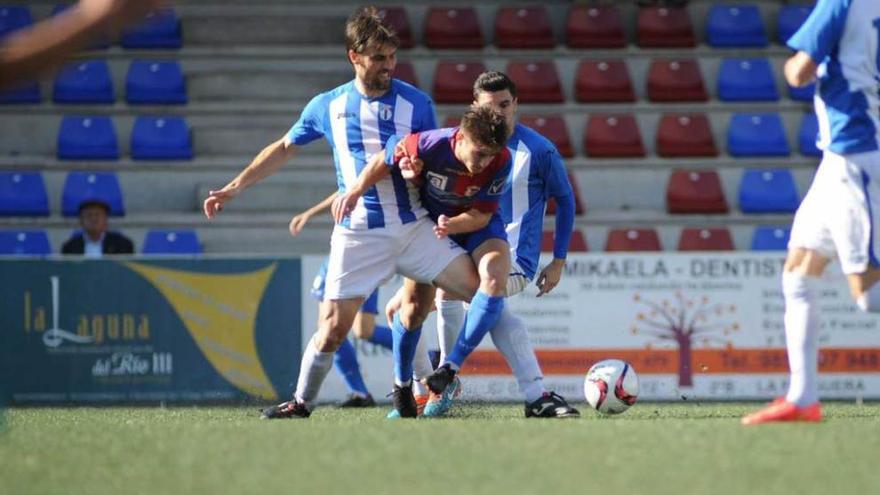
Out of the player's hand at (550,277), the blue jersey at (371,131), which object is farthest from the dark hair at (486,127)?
A: the player's hand at (550,277)

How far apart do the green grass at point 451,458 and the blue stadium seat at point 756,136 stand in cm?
971

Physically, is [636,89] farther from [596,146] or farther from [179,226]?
[179,226]

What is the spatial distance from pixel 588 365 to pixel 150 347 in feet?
11.7

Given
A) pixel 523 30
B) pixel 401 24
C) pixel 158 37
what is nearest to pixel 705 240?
pixel 523 30

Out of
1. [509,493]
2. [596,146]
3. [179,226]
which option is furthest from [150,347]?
[509,493]

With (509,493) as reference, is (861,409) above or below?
below

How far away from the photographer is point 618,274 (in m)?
12.7

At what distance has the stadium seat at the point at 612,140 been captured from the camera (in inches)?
635

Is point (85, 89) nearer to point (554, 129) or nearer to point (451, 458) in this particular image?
point (554, 129)

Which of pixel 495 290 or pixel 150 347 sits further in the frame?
pixel 150 347

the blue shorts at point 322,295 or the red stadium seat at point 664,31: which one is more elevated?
the red stadium seat at point 664,31

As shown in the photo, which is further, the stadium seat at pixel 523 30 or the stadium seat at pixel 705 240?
the stadium seat at pixel 523 30

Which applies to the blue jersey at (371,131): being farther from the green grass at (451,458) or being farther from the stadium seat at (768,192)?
the stadium seat at (768,192)

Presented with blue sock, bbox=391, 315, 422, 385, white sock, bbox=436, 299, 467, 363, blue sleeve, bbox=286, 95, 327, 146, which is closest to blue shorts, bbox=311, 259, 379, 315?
white sock, bbox=436, 299, 467, 363
